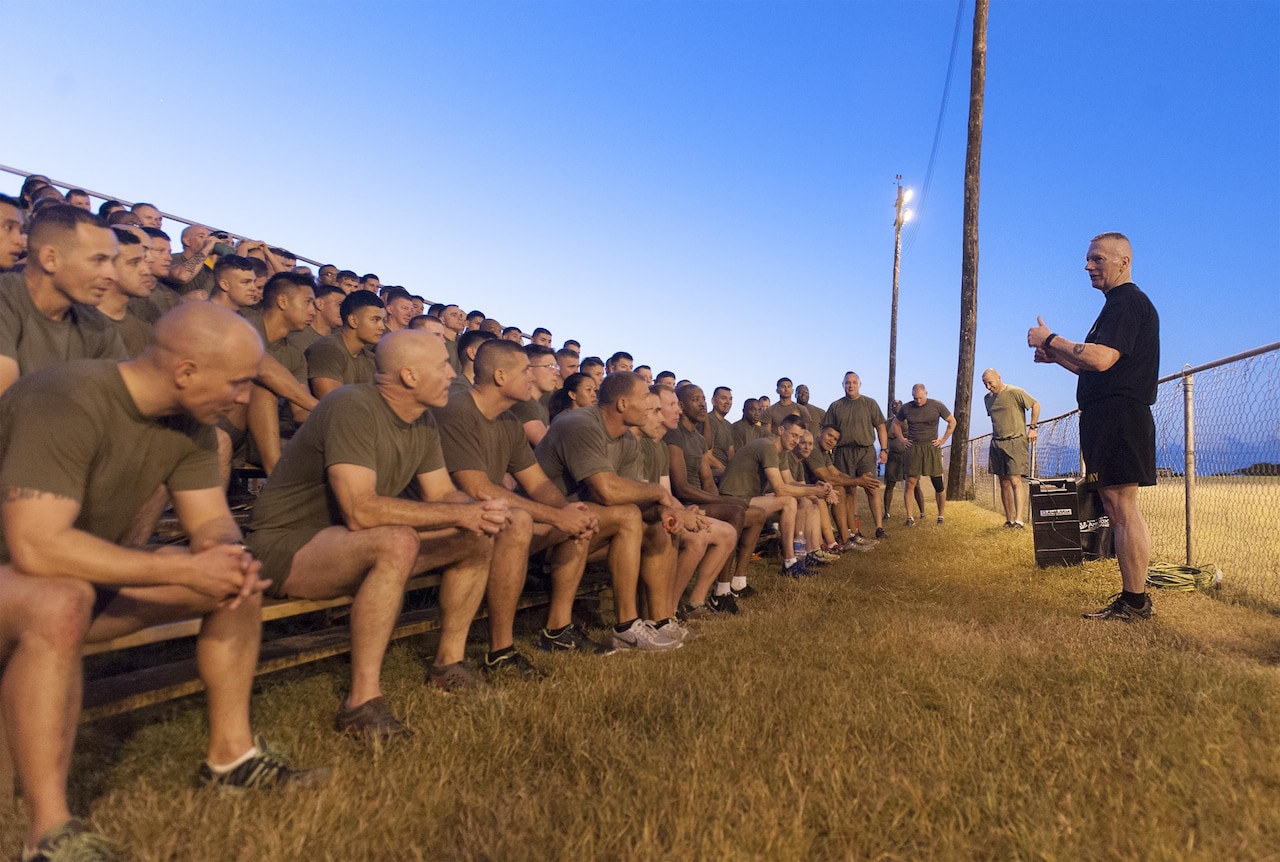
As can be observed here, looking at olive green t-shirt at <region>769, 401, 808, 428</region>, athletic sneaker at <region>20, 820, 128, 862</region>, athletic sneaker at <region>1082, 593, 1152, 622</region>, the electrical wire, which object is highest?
olive green t-shirt at <region>769, 401, 808, 428</region>

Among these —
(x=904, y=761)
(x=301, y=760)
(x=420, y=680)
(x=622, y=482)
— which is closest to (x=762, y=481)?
(x=622, y=482)

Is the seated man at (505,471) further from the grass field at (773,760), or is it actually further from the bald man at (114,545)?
the bald man at (114,545)

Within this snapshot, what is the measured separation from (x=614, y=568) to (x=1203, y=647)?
10.4ft

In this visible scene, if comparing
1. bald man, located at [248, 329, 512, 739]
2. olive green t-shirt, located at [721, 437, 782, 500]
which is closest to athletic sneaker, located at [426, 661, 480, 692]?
bald man, located at [248, 329, 512, 739]

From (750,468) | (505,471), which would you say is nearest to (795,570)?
(750,468)

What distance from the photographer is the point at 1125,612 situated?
5.00 m

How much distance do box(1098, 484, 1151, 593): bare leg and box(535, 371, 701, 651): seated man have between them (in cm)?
275

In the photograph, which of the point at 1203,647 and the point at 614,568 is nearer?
→ the point at 1203,647

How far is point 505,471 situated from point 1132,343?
3.98 m

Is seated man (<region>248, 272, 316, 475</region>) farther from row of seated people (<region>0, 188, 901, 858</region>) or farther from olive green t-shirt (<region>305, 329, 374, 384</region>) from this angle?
olive green t-shirt (<region>305, 329, 374, 384</region>)

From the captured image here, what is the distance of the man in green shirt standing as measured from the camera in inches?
398

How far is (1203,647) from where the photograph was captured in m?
4.29

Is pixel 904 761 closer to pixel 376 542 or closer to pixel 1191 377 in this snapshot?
pixel 376 542

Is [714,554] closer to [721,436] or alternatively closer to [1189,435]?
[1189,435]
